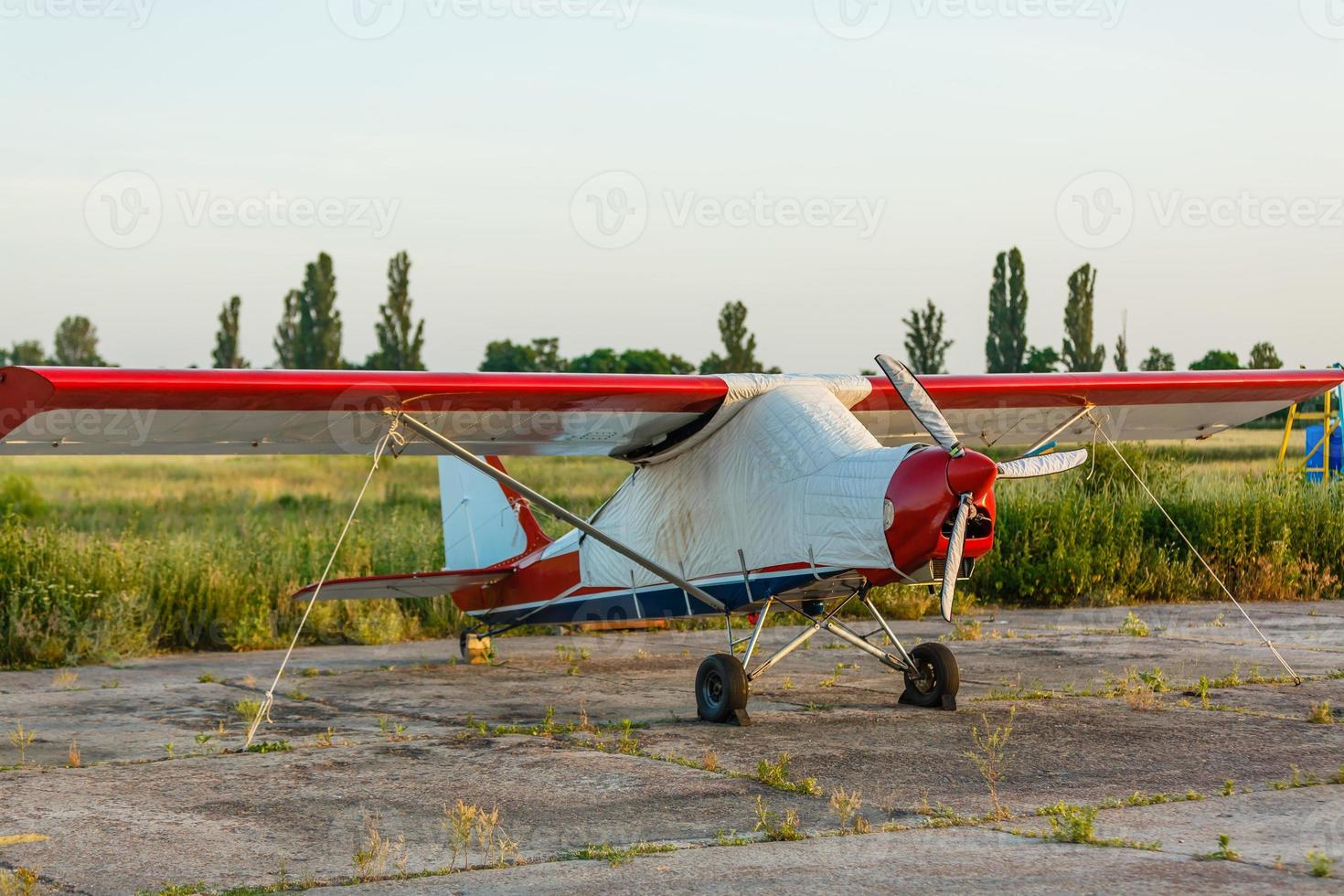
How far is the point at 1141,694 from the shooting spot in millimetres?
8359

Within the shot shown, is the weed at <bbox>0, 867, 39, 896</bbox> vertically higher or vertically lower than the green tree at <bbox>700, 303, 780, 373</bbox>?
lower

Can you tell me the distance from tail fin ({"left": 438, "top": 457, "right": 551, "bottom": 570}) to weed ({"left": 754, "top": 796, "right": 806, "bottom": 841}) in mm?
5999

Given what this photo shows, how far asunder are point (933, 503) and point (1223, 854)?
2.68m

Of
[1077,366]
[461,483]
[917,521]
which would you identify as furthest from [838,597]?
[1077,366]

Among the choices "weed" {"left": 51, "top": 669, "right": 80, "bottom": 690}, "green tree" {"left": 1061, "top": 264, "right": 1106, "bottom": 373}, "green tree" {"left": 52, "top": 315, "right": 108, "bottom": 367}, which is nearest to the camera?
"weed" {"left": 51, "top": 669, "right": 80, "bottom": 690}

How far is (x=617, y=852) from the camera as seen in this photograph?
498cm

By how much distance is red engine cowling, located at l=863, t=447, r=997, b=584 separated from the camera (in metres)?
7.08

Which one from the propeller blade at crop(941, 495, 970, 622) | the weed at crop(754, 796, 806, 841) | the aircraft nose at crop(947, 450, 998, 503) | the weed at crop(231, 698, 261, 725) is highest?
the aircraft nose at crop(947, 450, 998, 503)

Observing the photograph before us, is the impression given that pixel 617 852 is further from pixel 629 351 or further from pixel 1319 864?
pixel 629 351

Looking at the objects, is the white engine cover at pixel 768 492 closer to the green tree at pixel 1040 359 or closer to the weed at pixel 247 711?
the weed at pixel 247 711

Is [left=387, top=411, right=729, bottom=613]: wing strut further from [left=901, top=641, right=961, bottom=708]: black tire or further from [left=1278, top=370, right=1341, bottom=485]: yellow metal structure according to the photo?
[left=1278, top=370, right=1341, bottom=485]: yellow metal structure

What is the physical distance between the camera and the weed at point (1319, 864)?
4.44m

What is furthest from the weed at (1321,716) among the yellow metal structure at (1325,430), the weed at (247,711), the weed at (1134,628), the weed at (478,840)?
the yellow metal structure at (1325,430)

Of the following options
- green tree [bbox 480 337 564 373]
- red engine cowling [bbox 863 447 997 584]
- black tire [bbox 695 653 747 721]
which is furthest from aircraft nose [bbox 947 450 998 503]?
green tree [bbox 480 337 564 373]
